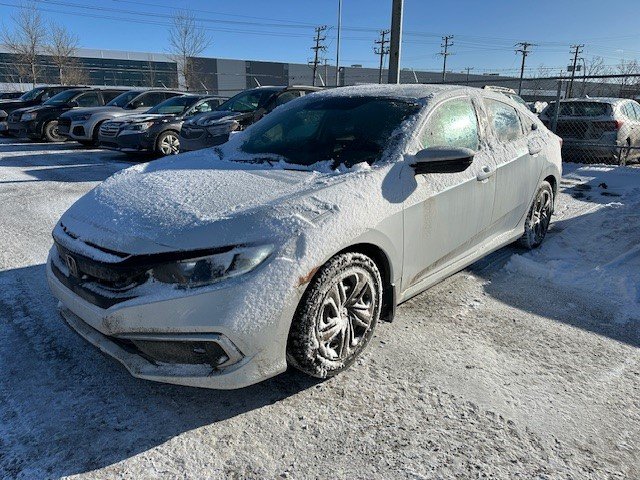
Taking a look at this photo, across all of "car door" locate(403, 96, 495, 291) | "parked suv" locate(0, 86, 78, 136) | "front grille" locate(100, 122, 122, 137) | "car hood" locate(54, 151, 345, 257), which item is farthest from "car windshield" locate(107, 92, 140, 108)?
"car door" locate(403, 96, 495, 291)

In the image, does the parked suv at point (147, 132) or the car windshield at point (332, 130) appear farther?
the parked suv at point (147, 132)

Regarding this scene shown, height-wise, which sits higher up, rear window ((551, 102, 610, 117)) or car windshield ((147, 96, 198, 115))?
rear window ((551, 102, 610, 117))

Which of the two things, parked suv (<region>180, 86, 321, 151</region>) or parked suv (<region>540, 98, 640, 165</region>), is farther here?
parked suv (<region>540, 98, 640, 165</region>)

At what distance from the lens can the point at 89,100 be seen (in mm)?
14750

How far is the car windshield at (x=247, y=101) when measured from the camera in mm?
10023

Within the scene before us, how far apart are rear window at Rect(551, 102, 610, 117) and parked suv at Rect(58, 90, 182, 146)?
33.3 feet

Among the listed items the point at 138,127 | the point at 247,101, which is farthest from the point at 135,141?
the point at 247,101

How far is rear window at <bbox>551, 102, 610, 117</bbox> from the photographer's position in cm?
984

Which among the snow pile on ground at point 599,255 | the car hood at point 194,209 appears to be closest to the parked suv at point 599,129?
the snow pile on ground at point 599,255

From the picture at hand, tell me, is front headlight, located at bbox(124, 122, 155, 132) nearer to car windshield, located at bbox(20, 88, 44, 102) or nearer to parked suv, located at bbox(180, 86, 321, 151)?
parked suv, located at bbox(180, 86, 321, 151)

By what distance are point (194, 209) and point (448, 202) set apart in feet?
5.60

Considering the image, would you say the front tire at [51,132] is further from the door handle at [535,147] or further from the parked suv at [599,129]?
the door handle at [535,147]

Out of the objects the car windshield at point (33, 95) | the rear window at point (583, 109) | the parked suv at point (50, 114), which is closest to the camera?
the rear window at point (583, 109)

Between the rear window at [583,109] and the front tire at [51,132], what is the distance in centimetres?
1348
